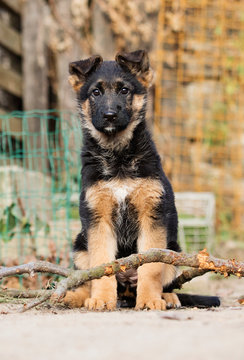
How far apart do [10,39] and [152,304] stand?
18.3ft

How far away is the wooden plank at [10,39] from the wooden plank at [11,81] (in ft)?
1.10

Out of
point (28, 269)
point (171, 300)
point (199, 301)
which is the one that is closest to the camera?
point (28, 269)

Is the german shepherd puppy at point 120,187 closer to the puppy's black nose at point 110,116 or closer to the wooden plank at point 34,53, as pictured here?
the puppy's black nose at point 110,116

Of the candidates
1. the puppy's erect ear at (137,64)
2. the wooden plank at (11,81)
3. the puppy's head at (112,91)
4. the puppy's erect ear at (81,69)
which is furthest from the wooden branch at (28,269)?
the wooden plank at (11,81)

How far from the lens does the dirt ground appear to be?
185cm

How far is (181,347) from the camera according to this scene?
1.90 metres

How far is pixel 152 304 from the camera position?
3271mm

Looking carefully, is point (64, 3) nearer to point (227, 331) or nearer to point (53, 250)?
point (53, 250)

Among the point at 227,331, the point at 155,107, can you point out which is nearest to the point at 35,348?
the point at 227,331

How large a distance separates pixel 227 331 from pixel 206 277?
4.18 m

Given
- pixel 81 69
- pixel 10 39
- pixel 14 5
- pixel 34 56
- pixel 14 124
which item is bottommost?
pixel 14 124

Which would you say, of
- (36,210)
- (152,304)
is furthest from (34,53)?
(152,304)

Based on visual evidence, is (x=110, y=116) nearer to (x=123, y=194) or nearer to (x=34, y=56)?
(x=123, y=194)

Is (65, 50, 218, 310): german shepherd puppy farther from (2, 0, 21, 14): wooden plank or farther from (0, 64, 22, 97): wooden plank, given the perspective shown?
(2, 0, 21, 14): wooden plank
